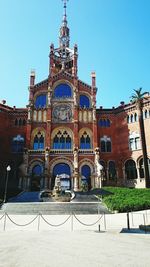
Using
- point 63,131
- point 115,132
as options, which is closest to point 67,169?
point 63,131

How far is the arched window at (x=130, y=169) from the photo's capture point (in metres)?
36.7

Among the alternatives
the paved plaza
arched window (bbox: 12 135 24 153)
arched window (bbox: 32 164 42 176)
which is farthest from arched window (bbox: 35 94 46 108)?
the paved plaza

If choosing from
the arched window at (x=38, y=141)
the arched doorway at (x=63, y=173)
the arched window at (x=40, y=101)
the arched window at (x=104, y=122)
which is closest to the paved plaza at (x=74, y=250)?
the arched doorway at (x=63, y=173)

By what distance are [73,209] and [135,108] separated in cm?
2319

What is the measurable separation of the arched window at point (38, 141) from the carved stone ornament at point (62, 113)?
12.8ft

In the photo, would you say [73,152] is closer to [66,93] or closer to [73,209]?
[66,93]

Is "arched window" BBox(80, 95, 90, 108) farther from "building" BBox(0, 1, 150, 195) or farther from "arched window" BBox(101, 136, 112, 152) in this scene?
"arched window" BBox(101, 136, 112, 152)

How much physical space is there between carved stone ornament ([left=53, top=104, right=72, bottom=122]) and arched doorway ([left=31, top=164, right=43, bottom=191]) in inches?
358

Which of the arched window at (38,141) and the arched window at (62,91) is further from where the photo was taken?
the arched window at (62,91)

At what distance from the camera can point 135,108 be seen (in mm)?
38531

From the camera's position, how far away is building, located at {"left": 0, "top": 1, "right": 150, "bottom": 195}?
36.2 metres

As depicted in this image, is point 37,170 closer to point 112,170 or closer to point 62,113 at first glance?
point 62,113

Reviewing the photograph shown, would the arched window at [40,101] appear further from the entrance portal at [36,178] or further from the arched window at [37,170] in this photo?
the entrance portal at [36,178]

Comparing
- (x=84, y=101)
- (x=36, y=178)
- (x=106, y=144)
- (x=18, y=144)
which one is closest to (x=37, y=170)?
(x=36, y=178)
